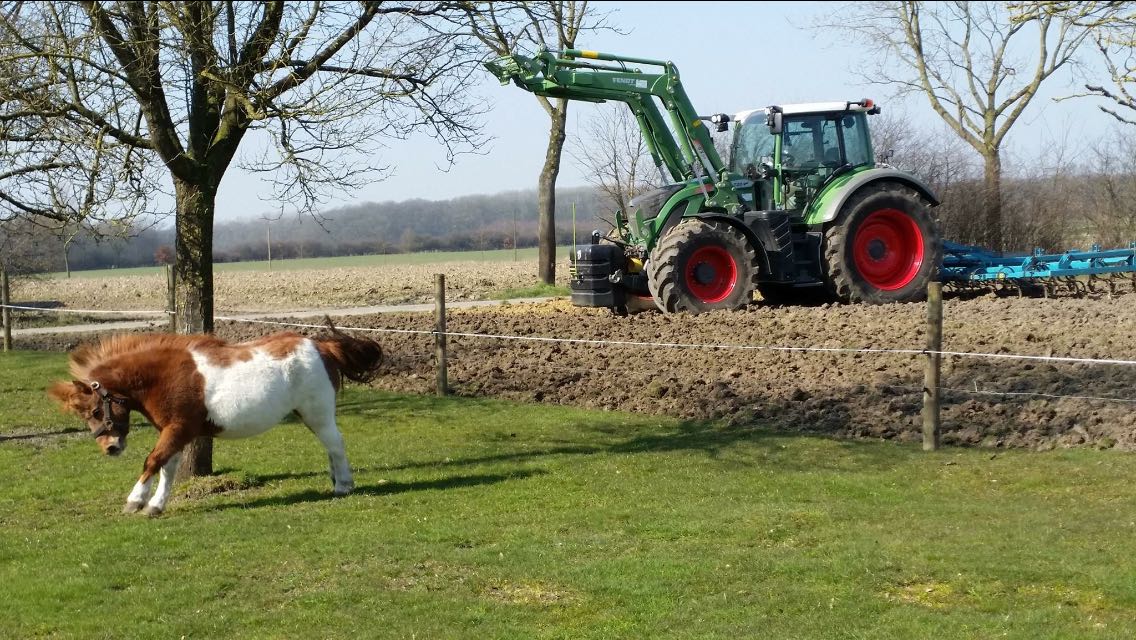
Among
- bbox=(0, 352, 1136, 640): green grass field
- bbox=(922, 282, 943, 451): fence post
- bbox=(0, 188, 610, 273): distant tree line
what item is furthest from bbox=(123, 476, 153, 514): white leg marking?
bbox=(0, 188, 610, 273): distant tree line

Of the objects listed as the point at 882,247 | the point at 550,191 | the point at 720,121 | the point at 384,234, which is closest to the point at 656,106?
the point at 720,121

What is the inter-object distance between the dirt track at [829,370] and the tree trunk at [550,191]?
11087 millimetres

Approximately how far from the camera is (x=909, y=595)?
6.39 metres

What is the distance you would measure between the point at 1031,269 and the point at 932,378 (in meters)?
10.6

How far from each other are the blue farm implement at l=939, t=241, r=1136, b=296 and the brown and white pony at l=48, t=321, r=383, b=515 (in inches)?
545

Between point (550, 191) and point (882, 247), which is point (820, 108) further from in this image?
point (550, 191)

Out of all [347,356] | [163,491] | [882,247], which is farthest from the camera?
[882,247]

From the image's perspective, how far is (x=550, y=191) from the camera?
29875 mm

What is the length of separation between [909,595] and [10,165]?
1146cm

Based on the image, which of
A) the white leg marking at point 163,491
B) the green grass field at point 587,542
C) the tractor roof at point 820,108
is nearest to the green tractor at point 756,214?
the tractor roof at point 820,108

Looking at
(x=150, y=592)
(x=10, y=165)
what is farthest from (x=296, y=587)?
(x=10, y=165)

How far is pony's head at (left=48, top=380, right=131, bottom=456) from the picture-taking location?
849cm

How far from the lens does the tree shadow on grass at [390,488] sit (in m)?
8.95

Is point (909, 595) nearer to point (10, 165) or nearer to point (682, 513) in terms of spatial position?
point (682, 513)
